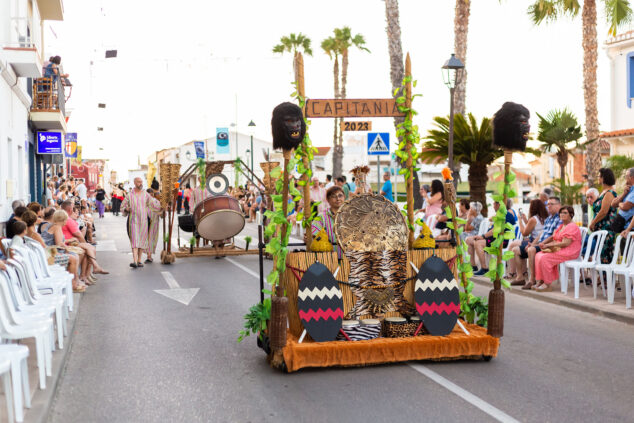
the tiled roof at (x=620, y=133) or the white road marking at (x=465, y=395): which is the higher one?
the tiled roof at (x=620, y=133)

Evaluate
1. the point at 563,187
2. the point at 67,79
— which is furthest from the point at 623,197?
the point at 67,79

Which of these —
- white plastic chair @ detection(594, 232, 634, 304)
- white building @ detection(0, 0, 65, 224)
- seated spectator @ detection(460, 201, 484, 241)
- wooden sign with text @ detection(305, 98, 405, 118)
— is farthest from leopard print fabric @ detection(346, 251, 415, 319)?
white building @ detection(0, 0, 65, 224)

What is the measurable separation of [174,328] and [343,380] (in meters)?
3.40

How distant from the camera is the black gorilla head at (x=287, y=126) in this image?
701 centimetres

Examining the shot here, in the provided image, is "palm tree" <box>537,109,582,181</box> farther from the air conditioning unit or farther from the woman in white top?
the air conditioning unit

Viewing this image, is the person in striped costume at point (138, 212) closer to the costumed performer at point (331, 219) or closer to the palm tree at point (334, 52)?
the costumed performer at point (331, 219)

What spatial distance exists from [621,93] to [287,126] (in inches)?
1176

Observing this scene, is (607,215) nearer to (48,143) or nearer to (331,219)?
(331,219)

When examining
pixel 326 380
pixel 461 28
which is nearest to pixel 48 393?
pixel 326 380

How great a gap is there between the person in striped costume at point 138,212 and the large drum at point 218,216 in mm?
1036

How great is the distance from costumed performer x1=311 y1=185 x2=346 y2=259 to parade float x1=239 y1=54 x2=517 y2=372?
0.17m

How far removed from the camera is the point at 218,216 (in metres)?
17.0

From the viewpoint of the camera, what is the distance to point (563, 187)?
72.0 feet

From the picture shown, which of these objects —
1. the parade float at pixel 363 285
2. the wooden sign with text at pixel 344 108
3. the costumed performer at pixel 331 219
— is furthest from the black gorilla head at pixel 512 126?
the costumed performer at pixel 331 219
